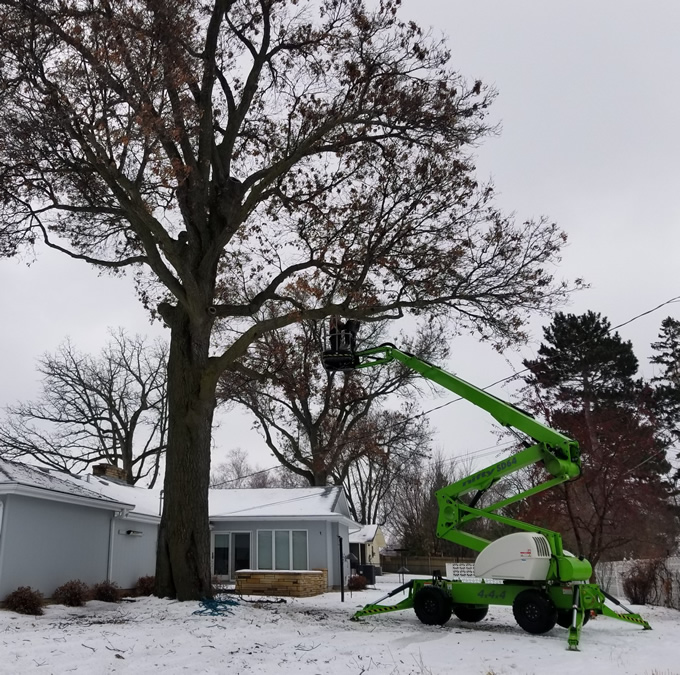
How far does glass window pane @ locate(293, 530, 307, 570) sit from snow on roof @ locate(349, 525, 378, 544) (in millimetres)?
10763

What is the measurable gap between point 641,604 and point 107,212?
1500 centimetres

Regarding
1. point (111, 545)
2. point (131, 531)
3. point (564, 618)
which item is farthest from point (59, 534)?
point (564, 618)

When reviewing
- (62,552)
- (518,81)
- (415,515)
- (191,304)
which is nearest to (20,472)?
(62,552)

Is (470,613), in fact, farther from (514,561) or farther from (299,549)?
(299,549)

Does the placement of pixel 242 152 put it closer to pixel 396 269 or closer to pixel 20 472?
pixel 396 269

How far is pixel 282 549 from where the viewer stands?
22.2 meters

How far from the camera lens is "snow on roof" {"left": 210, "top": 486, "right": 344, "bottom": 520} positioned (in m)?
22.0

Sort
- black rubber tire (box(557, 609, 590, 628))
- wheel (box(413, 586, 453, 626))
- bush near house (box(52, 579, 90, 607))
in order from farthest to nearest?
1. bush near house (box(52, 579, 90, 607))
2. wheel (box(413, 586, 453, 626))
3. black rubber tire (box(557, 609, 590, 628))

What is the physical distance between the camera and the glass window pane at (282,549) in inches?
870

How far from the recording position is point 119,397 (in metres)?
32.7

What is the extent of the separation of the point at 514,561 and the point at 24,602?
900 cm

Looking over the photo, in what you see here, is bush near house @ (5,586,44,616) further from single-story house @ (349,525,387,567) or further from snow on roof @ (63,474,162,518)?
single-story house @ (349,525,387,567)

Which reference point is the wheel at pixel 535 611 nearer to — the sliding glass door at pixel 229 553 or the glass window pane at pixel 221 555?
the sliding glass door at pixel 229 553

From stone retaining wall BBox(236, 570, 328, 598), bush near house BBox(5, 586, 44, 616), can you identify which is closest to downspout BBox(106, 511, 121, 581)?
stone retaining wall BBox(236, 570, 328, 598)
